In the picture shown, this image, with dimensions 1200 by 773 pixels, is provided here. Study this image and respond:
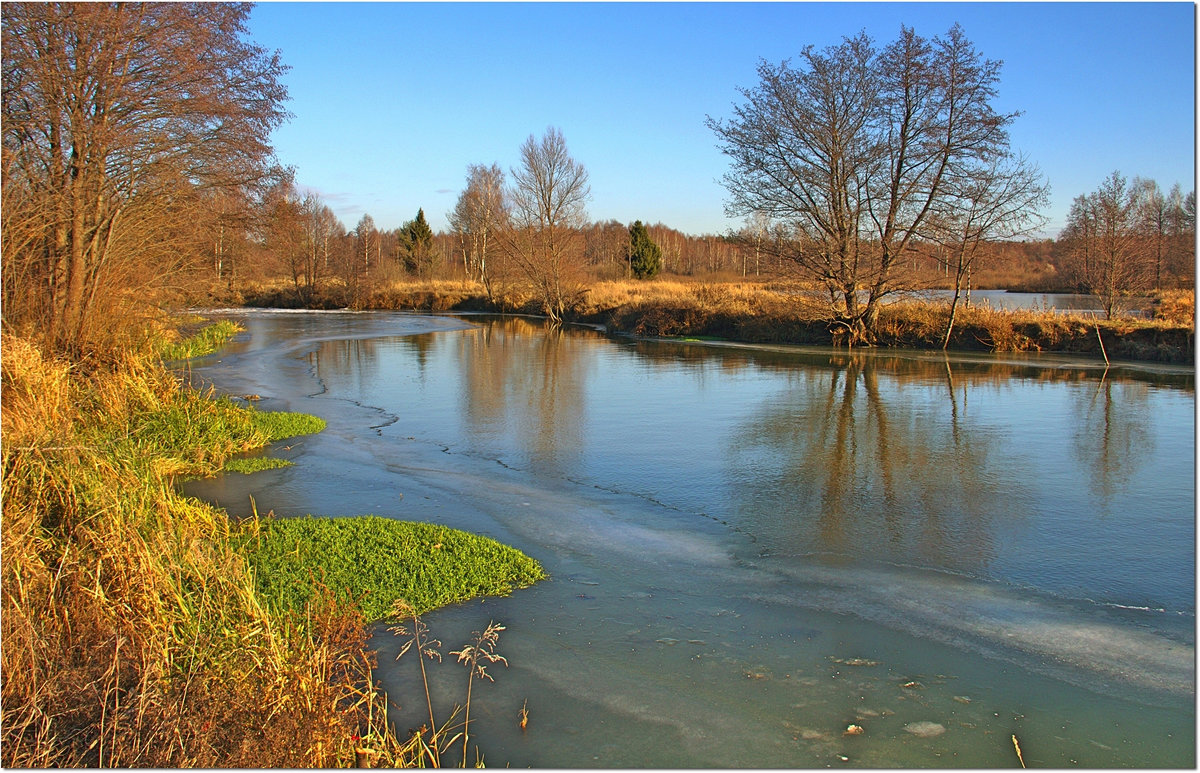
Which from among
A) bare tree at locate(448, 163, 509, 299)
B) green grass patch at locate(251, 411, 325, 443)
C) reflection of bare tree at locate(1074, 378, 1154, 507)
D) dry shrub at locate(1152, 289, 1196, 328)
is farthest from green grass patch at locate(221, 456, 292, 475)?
bare tree at locate(448, 163, 509, 299)

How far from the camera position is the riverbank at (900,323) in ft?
70.2

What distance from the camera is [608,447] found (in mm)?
10883

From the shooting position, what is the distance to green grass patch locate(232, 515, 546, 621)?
5617 millimetres

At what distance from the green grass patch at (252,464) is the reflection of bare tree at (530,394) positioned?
2793 millimetres

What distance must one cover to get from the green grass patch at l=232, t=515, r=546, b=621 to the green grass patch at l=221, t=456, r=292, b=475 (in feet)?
8.53

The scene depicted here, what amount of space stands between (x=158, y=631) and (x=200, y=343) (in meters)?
25.1

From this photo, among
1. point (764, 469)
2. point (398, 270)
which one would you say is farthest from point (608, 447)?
point (398, 270)

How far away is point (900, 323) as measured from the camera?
2581 centimetres

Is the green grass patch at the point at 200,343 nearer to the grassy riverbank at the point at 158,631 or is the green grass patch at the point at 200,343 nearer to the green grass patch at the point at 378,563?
the green grass patch at the point at 378,563

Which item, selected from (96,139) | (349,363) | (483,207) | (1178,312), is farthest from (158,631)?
(483,207)

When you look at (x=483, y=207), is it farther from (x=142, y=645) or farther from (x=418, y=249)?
(x=142, y=645)

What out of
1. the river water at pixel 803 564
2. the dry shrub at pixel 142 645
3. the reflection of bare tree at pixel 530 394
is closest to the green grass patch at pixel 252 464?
the river water at pixel 803 564

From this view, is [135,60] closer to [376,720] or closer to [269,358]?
[269,358]

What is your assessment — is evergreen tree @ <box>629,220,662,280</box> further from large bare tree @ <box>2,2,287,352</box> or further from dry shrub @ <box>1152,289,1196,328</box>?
large bare tree @ <box>2,2,287,352</box>
